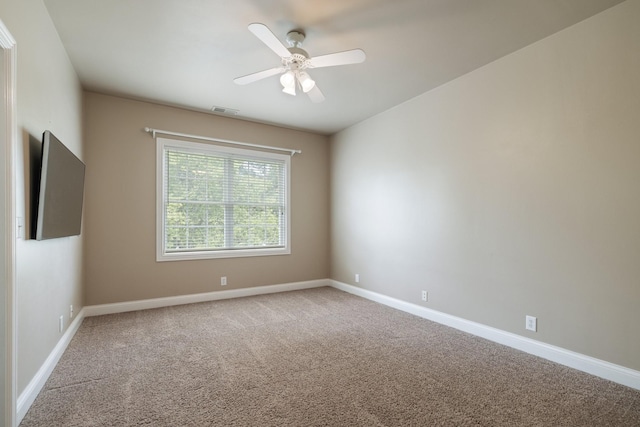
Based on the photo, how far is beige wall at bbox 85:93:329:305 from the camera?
391cm

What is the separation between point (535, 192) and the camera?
2791 mm

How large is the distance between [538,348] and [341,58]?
9.76 feet

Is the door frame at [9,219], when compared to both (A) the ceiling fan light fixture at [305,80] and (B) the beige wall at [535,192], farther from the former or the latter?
(B) the beige wall at [535,192]

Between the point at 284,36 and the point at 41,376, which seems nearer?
the point at 41,376

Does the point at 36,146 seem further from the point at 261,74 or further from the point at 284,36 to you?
the point at 284,36

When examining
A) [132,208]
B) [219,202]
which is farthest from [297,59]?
[132,208]

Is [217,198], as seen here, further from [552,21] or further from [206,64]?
[552,21]

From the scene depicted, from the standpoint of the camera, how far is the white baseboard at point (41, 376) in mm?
1878

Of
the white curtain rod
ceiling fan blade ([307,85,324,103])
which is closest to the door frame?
ceiling fan blade ([307,85,324,103])

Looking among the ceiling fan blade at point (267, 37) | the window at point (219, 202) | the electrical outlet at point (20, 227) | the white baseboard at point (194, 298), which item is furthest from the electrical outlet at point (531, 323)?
the electrical outlet at point (20, 227)

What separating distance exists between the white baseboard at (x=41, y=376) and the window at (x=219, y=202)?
4.78ft

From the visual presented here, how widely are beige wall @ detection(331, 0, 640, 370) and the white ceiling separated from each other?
0.29m

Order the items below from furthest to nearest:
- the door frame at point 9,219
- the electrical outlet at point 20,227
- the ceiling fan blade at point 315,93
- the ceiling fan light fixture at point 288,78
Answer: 1. the ceiling fan blade at point 315,93
2. the ceiling fan light fixture at point 288,78
3. the electrical outlet at point 20,227
4. the door frame at point 9,219

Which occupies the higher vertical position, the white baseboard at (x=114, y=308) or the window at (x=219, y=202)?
the window at (x=219, y=202)
